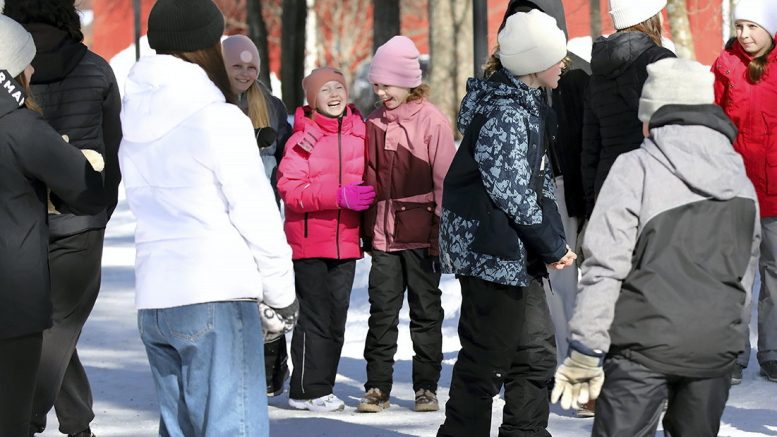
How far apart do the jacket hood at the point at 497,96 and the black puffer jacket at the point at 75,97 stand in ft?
4.74

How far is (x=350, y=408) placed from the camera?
804cm

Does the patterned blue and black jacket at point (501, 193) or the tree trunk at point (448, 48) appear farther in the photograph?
the tree trunk at point (448, 48)

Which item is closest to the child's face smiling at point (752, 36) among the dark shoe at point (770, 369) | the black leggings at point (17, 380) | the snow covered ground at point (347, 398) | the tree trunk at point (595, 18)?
the dark shoe at point (770, 369)

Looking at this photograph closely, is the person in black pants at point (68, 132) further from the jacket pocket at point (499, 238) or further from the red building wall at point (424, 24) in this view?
the red building wall at point (424, 24)

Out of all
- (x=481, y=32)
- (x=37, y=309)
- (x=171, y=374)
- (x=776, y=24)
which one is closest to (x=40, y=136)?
(x=37, y=309)

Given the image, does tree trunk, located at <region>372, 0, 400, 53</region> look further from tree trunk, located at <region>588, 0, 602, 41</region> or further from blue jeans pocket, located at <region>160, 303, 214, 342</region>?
blue jeans pocket, located at <region>160, 303, 214, 342</region>

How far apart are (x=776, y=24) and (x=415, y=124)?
2030 millimetres

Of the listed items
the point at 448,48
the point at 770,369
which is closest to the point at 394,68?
the point at 770,369

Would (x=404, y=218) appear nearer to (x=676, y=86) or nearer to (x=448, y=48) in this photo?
(x=676, y=86)

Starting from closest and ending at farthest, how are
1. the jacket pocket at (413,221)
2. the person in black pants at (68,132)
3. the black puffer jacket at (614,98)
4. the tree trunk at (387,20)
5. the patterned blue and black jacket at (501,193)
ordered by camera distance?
1. the patterned blue and black jacket at (501,193)
2. the person in black pants at (68,132)
3. the black puffer jacket at (614,98)
4. the jacket pocket at (413,221)
5. the tree trunk at (387,20)

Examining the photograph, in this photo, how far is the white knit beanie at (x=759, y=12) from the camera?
26.6 ft

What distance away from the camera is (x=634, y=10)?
736cm

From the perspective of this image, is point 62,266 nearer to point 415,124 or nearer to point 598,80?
point 415,124

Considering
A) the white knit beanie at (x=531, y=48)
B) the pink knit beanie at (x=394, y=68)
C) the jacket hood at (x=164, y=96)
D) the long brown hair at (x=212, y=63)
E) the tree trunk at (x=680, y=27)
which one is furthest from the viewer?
the tree trunk at (x=680, y=27)
